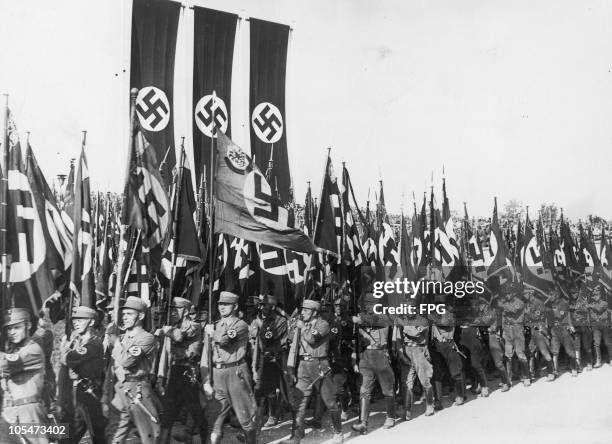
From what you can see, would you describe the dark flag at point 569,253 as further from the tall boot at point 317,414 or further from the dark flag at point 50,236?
the dark flag at point 50,236

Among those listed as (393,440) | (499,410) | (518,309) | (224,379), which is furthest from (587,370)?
(224,379)

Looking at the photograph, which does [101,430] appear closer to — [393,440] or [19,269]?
[19,269]

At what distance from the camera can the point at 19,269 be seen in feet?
19.3

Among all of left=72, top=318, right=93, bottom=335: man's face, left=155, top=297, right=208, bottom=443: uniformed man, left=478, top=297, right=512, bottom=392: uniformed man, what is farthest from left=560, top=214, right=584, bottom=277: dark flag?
left=72, top=318, right=93, bottom=335: man's face

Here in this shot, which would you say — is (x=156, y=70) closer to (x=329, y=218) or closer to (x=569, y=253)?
(x=329, y=218)

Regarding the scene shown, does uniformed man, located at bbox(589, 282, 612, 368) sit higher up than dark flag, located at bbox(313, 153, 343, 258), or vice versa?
dark flag, located at bbox(313, 153, 343, 258)

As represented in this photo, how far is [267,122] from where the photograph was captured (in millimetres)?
10867

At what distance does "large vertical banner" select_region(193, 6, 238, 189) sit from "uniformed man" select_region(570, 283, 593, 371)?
24.6 ft

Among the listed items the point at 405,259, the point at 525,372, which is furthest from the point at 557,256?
the point at 405,259

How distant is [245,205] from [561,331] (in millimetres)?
6996

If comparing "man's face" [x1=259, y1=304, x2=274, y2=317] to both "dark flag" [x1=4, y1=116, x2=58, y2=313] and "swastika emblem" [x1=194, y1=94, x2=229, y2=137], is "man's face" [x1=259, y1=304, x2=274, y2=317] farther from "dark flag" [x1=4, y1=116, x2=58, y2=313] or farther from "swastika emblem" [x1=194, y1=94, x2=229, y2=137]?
"swastika emblem" [x1=194, y1=94, x2=229, y2=137]

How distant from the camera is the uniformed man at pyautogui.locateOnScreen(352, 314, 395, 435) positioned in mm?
6859

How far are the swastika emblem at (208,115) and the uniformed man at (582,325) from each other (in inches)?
298

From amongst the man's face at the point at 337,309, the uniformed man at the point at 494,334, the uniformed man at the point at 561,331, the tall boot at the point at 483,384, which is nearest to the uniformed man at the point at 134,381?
the man's face at the point at 337,309
